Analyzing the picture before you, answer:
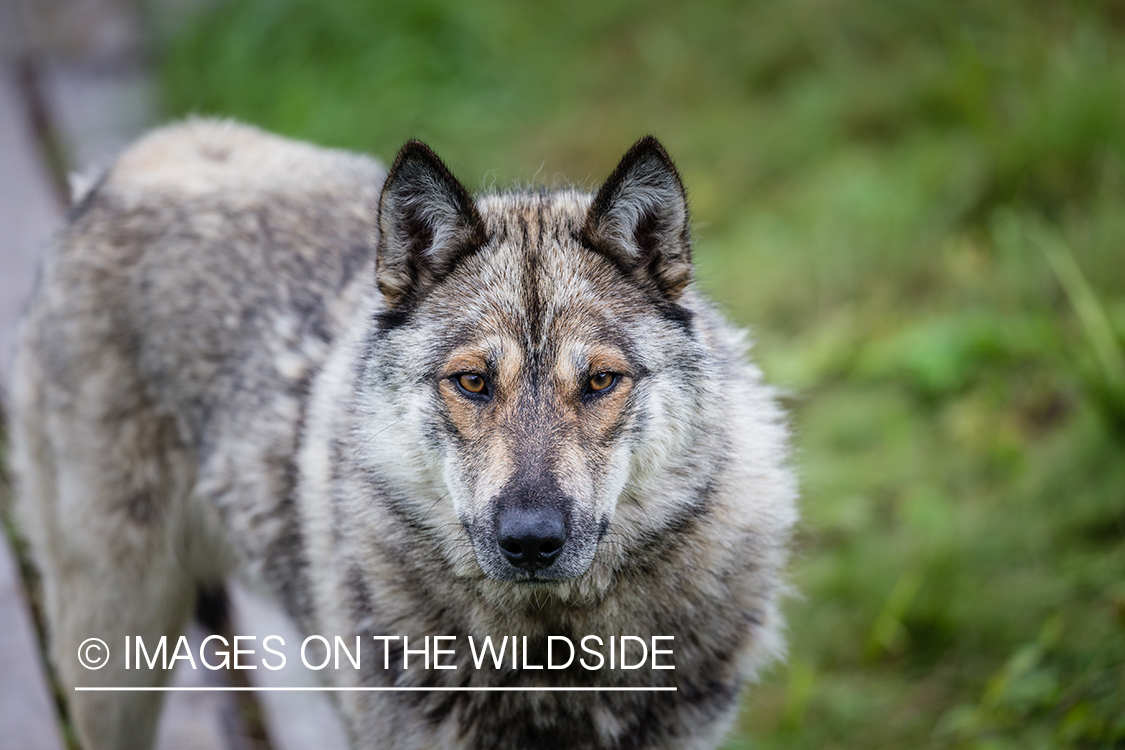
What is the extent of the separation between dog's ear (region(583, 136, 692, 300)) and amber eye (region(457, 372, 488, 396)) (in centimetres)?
53

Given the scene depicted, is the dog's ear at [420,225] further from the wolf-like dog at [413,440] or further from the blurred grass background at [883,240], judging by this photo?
the blurred grass background at [883,240]

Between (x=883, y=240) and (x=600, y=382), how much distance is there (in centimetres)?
373

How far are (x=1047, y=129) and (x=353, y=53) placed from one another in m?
5.28

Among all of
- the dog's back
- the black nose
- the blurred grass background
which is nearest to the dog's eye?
the black nose

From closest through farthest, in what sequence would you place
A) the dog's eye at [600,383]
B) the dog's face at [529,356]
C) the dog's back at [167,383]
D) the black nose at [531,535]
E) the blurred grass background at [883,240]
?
the black nose at [531,535] → the dog's face at [529,356] → the dog's eye at [600,383] → the dog's back at [167,383] → the blurred grass background at [883,240]

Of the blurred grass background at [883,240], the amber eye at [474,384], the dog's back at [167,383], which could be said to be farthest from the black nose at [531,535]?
the blurred grass background at [883,240]

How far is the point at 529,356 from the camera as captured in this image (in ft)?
8.51

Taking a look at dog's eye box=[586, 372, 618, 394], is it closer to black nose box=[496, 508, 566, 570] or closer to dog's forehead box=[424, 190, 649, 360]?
dog's forehead box=[424, 190, 649, 360]

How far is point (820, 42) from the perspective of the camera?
7.09 meters

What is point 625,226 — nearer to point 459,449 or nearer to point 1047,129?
point 459,449

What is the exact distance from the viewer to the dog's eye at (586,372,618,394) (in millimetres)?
2615

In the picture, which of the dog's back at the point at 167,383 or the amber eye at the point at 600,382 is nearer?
the amber eye at the point at 600,382

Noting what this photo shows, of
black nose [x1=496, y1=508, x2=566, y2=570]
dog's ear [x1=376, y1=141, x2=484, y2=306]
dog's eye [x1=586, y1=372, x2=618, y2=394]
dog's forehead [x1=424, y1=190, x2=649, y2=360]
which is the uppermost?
dog's ear [x1=376, y1=141, x2=484, y2=306]

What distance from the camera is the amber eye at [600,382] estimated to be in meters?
2.62
